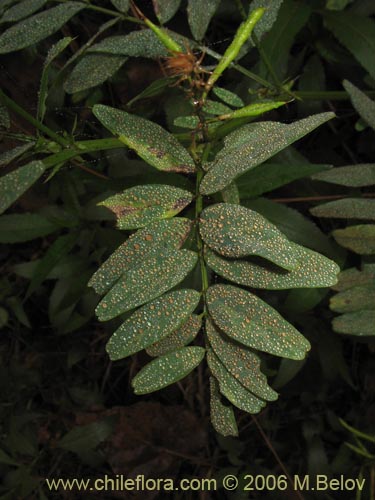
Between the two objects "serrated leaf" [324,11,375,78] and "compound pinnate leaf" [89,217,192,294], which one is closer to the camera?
"compound pinnate leaf" [89,217,192,294]

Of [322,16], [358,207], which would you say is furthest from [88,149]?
[322,16]

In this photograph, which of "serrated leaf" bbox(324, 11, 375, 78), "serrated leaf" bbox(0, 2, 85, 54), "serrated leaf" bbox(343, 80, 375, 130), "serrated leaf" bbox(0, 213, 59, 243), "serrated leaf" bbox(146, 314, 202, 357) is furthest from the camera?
"serrated leaf" bbox(0, 213, 59, 243)

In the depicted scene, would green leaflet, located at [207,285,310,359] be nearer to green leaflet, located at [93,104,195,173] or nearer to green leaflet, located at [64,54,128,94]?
green leaflet, located at [93,104,195,173]

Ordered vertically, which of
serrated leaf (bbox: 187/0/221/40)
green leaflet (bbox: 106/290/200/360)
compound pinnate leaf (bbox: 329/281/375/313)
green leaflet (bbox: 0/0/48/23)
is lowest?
compound pinnate leaf (bbox: 329/281/375/313)

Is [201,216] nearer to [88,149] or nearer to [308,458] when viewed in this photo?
[88,149]

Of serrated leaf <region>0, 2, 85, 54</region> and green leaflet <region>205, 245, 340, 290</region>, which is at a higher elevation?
serrated leaf <region>0, 2, 85, 54</region>

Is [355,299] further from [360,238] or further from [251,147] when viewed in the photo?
[251,147]

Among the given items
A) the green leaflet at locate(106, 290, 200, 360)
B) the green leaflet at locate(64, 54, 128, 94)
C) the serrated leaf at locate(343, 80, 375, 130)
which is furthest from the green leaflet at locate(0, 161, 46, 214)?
the serrated leaf at locate(343, 80, 375, 130)

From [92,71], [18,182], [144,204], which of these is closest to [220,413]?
[144,204]
